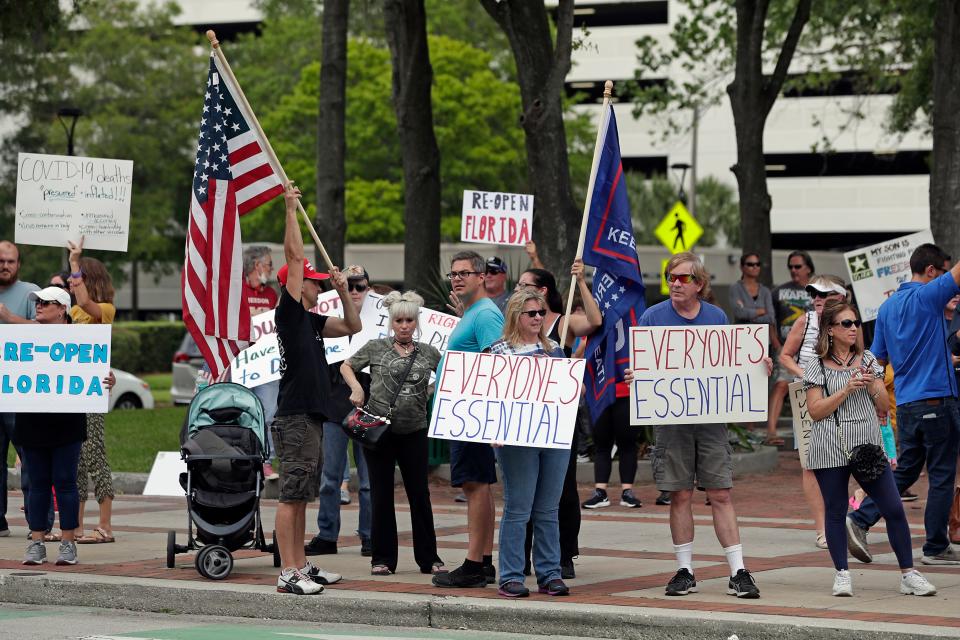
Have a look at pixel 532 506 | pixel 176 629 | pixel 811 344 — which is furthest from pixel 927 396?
pixel 176 629

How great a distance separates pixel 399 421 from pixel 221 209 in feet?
8.12

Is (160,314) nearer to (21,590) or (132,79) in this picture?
(132,79)

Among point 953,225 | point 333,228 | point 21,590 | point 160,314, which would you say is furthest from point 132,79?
point 21,590

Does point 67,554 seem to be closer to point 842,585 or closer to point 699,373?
point 699,373

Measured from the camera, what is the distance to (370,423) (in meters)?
9.56

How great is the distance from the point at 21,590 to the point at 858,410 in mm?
5276

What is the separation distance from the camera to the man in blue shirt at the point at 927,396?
32.4 feet

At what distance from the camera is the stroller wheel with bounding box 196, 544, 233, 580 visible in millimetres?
9555

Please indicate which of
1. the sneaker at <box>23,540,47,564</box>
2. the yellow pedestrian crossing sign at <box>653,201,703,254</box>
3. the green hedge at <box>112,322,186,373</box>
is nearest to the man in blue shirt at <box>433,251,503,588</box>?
the sneaker at <box>23,540,47,564</box>

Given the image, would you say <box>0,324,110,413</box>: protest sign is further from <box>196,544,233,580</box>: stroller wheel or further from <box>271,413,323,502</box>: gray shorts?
<box>271,413,323,502</box>: gray shorts

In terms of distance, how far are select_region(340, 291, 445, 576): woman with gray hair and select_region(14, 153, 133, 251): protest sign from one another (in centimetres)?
340

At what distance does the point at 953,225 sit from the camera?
57.7 ft

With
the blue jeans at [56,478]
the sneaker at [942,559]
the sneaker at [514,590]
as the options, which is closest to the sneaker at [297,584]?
the sneaker at [514,590]

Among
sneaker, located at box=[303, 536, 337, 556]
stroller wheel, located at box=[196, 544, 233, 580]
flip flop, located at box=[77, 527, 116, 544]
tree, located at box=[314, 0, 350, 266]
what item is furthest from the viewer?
tree, located at box=[314, 0, 350, 266]
